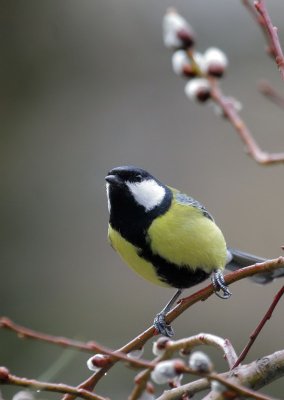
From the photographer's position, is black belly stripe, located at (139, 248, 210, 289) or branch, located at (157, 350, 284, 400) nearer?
branch, located at (157, 350, 284, 400)

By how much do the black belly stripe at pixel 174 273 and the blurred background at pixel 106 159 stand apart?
1426mm

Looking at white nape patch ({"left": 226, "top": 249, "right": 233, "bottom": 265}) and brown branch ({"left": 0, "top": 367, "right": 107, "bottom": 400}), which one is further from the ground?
brown branch ({"left": 0, "top": 367, "right": 107, "bottom": 400})

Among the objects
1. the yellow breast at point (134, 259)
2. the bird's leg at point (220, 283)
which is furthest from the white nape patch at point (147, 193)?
the bird's leg at point (220, 283)

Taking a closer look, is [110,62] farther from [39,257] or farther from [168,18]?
[168,18]

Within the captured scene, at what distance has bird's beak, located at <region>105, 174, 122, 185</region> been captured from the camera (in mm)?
1848

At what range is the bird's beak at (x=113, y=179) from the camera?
1848mm

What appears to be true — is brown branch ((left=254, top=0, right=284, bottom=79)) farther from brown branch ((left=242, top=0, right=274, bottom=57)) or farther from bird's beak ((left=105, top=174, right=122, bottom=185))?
bird's beak ((left=105, top=174, right=122, bottom=185))

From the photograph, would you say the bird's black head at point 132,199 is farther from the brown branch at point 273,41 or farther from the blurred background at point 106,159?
the blurred background at point 106,159

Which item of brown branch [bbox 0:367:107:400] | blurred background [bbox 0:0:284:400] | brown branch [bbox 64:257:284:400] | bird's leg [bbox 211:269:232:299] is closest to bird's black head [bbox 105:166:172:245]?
bird's leg [bbox 211:269:232:299]

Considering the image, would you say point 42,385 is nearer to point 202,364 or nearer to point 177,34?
point 202,364

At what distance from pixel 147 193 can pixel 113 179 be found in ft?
0.32

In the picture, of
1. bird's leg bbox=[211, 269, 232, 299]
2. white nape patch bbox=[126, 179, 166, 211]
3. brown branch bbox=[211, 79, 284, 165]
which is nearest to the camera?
brown branch bbox=[211, 79, 284, 165]

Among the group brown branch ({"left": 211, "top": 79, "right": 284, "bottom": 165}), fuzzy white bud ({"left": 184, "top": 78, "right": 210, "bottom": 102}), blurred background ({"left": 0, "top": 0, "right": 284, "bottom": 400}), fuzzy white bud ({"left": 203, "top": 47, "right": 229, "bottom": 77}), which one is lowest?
blurred background ({"left": 0, "top": 0, "right": 284, "bottom": 400})

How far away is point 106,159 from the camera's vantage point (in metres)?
4.28
